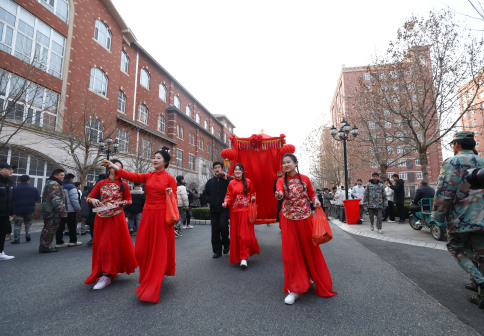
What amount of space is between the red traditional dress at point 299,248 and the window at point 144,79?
2504 centimetres

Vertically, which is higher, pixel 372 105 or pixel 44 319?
pixel 372 105

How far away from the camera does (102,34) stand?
19375 mm

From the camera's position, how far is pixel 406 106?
1309 centimetres

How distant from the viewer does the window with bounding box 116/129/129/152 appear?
20.4 meters

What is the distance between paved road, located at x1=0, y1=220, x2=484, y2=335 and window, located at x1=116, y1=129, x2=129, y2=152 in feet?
55.5

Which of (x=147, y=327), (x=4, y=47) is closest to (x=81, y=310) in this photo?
(x=147, y=327)

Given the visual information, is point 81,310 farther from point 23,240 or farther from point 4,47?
point 4,47

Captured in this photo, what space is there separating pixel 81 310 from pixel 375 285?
150 inches

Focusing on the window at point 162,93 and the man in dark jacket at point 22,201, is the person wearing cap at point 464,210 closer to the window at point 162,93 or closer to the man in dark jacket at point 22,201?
the man in dark jacket at point 22,201

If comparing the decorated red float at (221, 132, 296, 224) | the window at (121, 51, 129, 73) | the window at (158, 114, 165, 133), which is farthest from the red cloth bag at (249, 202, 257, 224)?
the window at (158, 114, 165, 133)

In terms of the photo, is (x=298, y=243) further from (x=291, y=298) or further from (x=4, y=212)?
(x=4, y=212)

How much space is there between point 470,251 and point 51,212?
832cm

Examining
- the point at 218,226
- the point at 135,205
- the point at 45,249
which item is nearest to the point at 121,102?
the point at 135,205

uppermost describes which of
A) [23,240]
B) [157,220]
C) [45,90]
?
[45,90]
